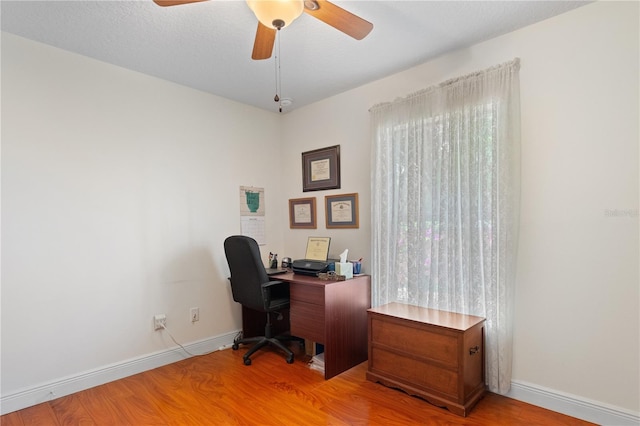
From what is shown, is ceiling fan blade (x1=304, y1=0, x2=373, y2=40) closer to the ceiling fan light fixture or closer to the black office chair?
the ceiling fan light fixture

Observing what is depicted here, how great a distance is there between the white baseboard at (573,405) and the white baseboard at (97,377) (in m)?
2.45

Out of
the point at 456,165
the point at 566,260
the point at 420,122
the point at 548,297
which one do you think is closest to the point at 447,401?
the point at 548,297

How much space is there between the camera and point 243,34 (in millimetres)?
2174

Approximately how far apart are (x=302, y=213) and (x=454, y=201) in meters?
1.65

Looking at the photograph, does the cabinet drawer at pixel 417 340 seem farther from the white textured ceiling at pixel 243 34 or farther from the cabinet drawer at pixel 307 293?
the white textured ceiling at pixel 243 34

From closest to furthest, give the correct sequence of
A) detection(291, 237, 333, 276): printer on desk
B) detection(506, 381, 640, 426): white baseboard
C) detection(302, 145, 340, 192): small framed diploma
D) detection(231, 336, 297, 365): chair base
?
detection(506, 381, 640, 426): white baseboard < detection(231, 336, 297, 365): chair base < detection(291, 237, 333, 276): printer on desk < detection(302, 145, 340, 192): small framed diploma

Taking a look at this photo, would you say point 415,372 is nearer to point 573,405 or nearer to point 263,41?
point 573,405

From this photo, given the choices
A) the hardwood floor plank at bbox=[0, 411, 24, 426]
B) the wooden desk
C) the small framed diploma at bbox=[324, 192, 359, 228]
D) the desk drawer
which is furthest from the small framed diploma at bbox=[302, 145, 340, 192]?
the hardwood floor plank at bbox=[0, 411, 24, 426]

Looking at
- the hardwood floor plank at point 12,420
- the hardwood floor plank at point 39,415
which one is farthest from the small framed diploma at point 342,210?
the hardwood floor plank at point 12,420

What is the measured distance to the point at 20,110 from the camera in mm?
2201

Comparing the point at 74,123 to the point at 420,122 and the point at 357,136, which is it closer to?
the point at 357,136

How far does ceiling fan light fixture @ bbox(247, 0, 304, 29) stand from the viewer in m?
1.38

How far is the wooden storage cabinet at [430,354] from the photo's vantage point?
204cm

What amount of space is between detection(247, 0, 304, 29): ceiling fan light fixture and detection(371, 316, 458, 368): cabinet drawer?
6.29ft
